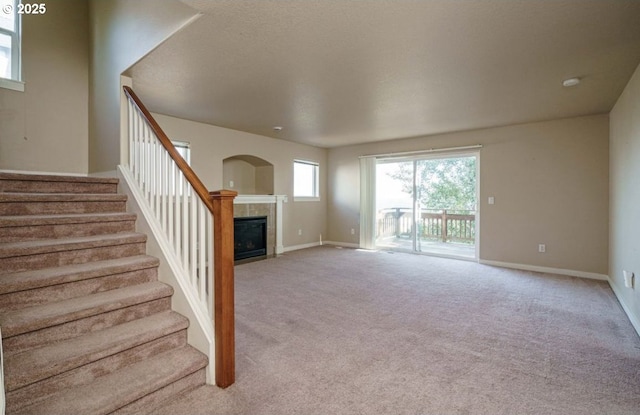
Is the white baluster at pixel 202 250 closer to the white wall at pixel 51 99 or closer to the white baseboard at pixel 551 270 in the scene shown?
the white wall at pixel 51 99

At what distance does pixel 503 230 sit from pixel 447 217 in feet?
3.21

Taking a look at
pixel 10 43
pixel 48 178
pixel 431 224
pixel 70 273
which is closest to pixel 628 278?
pixel 431 224

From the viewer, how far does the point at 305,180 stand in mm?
7242

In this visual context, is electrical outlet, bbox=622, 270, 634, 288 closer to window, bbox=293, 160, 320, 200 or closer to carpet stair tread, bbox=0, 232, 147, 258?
carpet stair tread, bbox=0, 232, 147, 258

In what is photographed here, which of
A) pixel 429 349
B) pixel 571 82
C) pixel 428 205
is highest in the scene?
pixel 571 82

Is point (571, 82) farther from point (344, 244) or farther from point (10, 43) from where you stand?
point (10, 43)

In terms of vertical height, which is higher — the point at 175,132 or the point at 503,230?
the point at 175,132

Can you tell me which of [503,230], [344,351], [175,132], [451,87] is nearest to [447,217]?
[503,230]

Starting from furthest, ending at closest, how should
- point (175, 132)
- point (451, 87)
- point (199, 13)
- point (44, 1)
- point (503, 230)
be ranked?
point (503, 230)
point (175, 132)
point (44, 1)
point (451, 87)
point (199, 13)

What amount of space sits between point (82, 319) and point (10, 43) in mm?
3733

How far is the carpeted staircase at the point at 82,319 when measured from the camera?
1.48 metres

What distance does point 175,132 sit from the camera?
4.82 metres

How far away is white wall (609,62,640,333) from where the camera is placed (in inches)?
111

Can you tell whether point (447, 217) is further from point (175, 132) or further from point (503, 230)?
point (175, 132)
